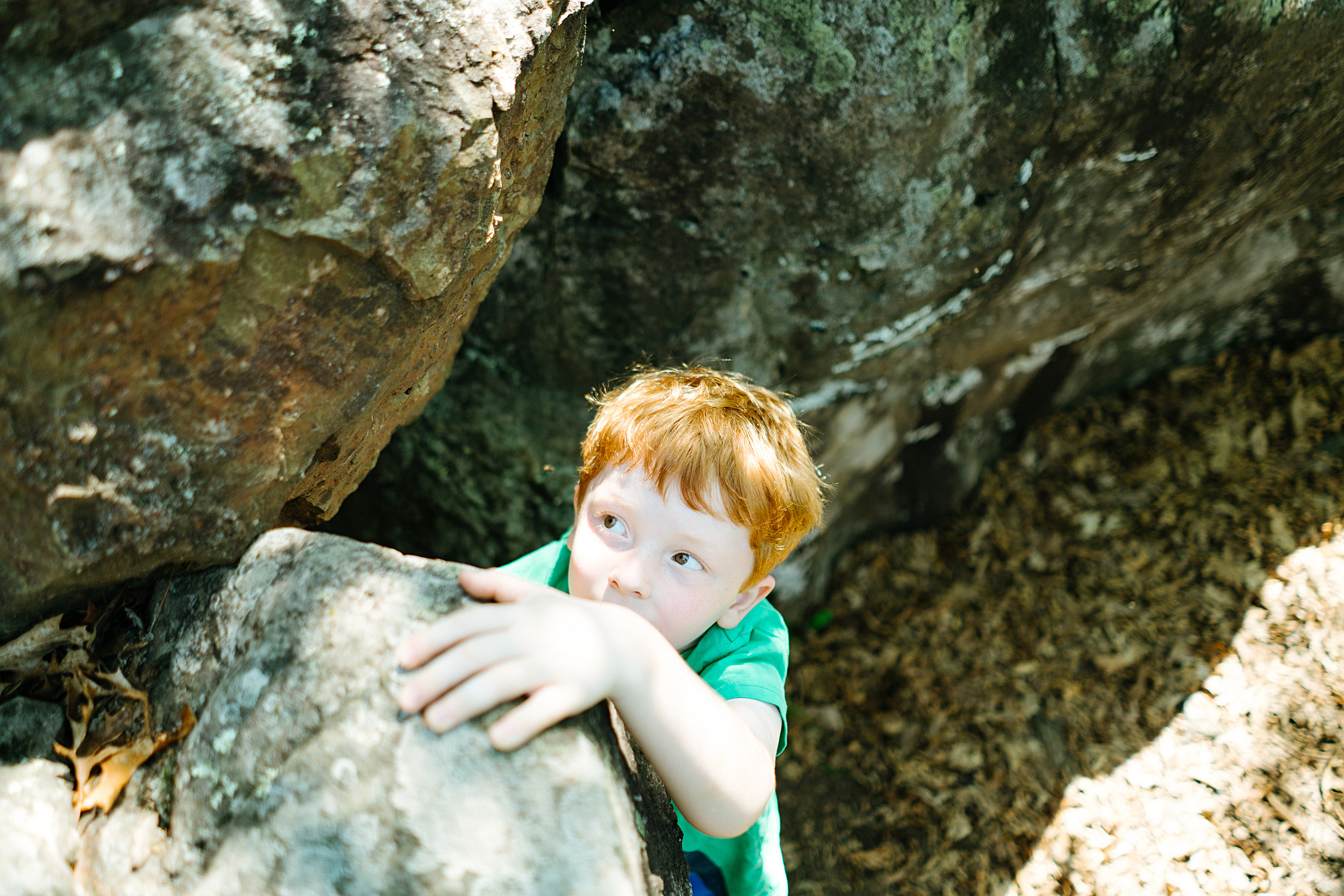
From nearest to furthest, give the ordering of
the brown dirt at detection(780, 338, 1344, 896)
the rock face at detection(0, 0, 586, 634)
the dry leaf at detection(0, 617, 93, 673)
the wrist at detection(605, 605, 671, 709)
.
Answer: the rock face at detection(0, 0, 586, 634)
the wrist at detection(605, 605, 671, 709)
the dry leaf at detection(0, 617, 93, 673)
the brown dirt at detection(780, 338, 1344, 896)

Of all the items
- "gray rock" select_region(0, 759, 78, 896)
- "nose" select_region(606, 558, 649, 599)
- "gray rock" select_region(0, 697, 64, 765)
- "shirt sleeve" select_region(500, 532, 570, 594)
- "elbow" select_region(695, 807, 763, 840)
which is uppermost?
"nose" select_region(606, 558, 649, 599)

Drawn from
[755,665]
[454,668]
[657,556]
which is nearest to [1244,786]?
[755,665]

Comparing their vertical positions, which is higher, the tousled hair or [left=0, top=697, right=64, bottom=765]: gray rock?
the tousled hair

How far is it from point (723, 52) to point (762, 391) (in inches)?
34.6

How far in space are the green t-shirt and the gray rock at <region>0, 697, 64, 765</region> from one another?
849mm

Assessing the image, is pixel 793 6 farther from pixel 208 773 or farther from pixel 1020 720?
pixel 1020 720

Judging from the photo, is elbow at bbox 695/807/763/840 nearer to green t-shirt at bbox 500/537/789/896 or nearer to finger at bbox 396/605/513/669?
green t-shirt at bbox 500/537/789/896

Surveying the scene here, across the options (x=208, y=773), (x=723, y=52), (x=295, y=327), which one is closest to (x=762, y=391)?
(x=723, y=52)

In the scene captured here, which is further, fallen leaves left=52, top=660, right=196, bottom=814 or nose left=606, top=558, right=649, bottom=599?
nose left=606, top=558, right=649, bottom=599

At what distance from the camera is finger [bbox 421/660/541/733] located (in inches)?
46.9

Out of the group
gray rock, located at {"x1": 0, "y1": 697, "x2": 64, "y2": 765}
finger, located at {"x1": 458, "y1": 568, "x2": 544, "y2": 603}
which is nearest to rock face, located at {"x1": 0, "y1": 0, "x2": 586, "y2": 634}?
gray rock, located at {"x1": 0, "y1": 697, "x2": 64, "y2": 765}

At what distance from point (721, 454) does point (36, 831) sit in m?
1.30

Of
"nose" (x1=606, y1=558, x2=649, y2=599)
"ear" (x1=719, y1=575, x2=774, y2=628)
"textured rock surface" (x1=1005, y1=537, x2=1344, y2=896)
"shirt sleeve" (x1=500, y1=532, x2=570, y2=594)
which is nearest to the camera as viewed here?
"nose" (x1=606, y1=558, x2=649, y2=599)

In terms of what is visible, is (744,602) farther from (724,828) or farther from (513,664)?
(513,664)
